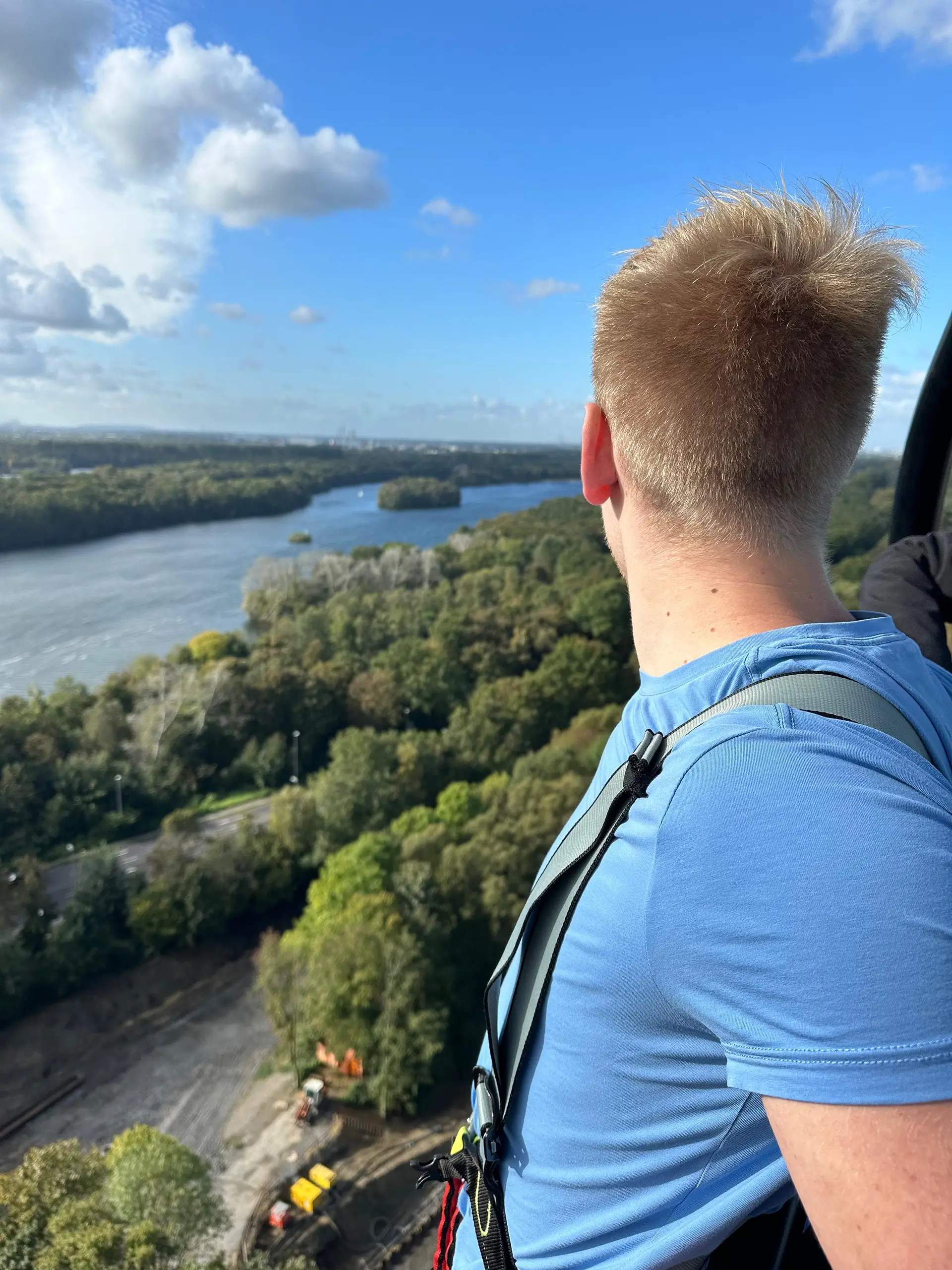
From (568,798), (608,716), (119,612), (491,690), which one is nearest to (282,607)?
(119,612)

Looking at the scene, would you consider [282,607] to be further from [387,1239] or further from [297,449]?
[387,1239]

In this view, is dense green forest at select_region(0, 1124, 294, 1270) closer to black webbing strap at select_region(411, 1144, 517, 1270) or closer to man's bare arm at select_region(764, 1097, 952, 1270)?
black webbing strap at select_region(411, 1144, 517, 1270)

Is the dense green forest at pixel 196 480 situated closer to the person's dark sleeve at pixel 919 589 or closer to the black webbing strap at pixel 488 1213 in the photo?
the person's dark sleeve at pixel 919 589

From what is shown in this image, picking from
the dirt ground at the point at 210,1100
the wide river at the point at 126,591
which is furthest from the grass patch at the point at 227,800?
the dirt ground at the point at 210,1100

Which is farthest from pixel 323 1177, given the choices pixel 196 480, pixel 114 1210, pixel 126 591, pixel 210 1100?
pixel 196 480

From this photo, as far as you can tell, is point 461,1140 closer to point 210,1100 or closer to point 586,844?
point 586,844

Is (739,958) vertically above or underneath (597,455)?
underneath
